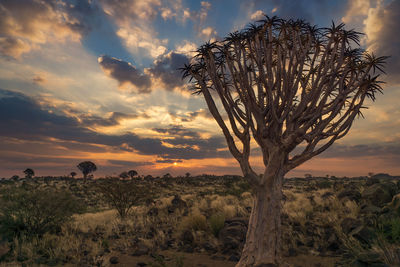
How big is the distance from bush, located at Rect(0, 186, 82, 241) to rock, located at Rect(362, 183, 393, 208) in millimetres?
14859

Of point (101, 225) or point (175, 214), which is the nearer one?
point (101, 225)

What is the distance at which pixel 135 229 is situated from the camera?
12.9 metres

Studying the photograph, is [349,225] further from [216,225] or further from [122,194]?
[122,194]

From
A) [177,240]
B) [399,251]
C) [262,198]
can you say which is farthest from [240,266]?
[177,240]

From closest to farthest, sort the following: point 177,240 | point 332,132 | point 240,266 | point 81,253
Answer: point 240,266
point 332,132
point 81,253
point 177,240

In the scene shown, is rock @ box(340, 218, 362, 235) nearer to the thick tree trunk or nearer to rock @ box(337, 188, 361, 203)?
the thick tree trunk

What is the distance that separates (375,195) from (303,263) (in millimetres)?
7207

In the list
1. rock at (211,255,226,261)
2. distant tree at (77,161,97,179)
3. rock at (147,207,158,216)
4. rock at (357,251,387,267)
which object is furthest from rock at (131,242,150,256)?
distant tree at (77,161,97,179)

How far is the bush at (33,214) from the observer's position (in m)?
10.4

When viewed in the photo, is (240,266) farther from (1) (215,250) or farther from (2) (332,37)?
(2) (332,37)

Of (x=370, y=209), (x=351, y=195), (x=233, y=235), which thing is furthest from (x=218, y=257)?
(x=351, y=195)

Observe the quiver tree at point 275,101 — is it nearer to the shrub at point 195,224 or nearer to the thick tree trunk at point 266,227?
the thick tree trunk at point 266,227

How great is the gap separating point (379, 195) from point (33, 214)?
16.1 meters

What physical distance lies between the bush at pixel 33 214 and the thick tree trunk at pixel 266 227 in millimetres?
8492
